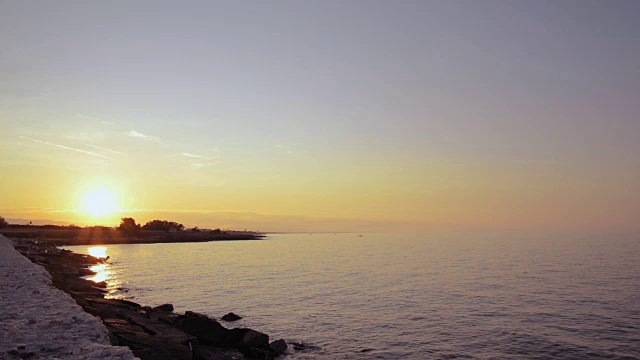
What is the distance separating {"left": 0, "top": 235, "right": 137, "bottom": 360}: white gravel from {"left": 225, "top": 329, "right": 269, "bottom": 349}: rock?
27.8ft

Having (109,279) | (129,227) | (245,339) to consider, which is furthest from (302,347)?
(129,227)

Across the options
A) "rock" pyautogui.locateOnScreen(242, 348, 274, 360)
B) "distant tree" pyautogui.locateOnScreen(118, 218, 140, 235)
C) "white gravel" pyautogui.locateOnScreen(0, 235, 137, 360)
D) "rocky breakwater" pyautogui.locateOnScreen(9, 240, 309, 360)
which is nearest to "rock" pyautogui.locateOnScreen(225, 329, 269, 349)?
"rocky breakwater" pyautogui.locateOnScreen(9, 240, 309, 360)

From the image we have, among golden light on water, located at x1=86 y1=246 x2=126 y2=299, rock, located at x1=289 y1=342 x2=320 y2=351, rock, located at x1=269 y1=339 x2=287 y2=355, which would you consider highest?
rock, located at x1=269 y1=339 x2=287 y2=355

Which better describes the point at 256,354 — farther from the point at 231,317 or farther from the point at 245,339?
the point at 231,317

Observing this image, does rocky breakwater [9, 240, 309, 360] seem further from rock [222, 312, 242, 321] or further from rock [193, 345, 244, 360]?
rock [222, 312, 242, 321]

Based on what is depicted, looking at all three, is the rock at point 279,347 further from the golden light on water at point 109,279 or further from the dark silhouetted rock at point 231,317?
the golden light on water at point 109,279

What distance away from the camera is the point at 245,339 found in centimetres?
2434

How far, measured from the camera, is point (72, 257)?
77.9 meters

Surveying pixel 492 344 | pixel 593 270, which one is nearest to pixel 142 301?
pixel 492 344

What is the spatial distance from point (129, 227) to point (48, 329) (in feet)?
638

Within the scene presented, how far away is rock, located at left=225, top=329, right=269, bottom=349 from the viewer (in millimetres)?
24297

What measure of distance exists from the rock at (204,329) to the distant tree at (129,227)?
590 feet

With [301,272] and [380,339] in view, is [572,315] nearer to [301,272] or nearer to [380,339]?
[380,339]

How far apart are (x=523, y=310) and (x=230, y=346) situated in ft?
87.0
